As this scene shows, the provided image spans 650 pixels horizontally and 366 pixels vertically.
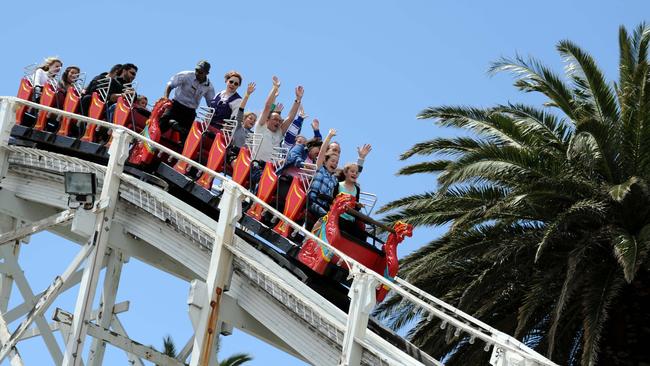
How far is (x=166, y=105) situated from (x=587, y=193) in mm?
6259

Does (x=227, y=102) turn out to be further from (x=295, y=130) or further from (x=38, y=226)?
(x=38, y=226)

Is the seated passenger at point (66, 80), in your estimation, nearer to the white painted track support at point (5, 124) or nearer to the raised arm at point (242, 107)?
the white painted track support at point (5, 124)

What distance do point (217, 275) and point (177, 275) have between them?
3493 mm

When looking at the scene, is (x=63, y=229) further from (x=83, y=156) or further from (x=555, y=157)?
(x=555, y=157)

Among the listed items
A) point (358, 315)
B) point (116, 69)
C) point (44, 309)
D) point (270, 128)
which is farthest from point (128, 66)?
point (358, 315)

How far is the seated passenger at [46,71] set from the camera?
24453 millimetres

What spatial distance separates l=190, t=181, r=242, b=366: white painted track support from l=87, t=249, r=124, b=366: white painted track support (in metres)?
2.71

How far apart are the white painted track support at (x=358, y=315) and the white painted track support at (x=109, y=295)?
5.16 metres

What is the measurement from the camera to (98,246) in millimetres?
19188

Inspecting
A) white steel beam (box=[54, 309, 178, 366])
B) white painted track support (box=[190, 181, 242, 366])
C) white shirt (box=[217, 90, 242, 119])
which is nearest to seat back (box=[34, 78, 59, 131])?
white shirt (box=[217, 90, 242, 119])

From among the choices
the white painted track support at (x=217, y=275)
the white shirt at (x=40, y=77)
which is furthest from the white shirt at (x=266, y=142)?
the white shirt at (x=40, y=77)

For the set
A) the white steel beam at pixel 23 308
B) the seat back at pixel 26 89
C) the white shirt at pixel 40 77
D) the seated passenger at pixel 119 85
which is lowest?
the white steel beam at pixel 23 308

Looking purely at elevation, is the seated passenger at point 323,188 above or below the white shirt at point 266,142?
below

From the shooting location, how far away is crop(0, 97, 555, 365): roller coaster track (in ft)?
53.3
